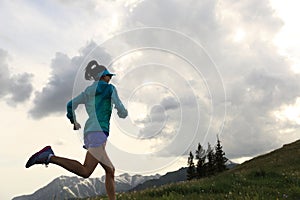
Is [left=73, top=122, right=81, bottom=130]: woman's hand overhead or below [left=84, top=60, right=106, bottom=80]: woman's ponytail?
below

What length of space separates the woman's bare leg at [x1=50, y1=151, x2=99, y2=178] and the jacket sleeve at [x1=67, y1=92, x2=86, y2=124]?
2.68 ft

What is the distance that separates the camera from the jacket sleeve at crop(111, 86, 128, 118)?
269 inches

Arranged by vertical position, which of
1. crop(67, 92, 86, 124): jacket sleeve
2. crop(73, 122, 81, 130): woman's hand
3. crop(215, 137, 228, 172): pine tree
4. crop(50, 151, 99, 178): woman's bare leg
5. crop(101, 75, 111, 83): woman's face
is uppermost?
crop(215, 137, 228, 172): pine tree

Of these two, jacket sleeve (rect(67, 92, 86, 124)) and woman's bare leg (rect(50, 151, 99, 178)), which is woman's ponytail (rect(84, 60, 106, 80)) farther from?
woman's bare leg (rect(50, 151, 99, 178))

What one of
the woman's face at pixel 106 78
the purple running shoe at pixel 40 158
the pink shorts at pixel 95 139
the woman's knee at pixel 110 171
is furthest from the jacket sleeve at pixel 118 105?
the purple running shoe at pixel 40 158

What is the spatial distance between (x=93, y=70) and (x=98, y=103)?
70 cm

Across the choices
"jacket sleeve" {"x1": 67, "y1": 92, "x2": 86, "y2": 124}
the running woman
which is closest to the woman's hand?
the running woman

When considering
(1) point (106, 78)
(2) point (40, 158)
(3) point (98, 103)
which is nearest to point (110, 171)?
(3) point (98, 103)

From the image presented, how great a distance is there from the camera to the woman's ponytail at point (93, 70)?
732 centimetres

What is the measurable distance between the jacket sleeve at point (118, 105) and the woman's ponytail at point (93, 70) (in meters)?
0.52

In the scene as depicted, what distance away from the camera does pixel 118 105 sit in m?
6.94

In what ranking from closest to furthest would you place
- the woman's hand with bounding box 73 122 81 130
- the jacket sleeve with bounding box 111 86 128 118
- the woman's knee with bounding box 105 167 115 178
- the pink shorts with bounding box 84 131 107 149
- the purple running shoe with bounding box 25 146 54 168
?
the jacket sleeve with bounding box 111 86 128 118
the pink shorts with bounding box 84 131 107 149
the woman's knee with bounding box 105 167 115 178
the woman's hand with bounding box 73 122 81 130
the purple running shoe with bounding box 25 146 54 168

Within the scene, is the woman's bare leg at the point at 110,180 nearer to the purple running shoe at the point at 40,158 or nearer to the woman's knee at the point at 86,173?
the woman's knee at the point at 86,173

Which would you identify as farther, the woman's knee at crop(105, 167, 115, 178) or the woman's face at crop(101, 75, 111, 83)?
the woman's face at crop(101, 75, 111, 83)
